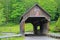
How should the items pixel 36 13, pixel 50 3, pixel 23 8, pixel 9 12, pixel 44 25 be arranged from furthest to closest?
→ 1. pixel 9 12
2. pixel 23 8
3. pixel 50 3
4. pixel 44 25
5. pixel 36 13

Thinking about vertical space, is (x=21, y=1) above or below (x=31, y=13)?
above

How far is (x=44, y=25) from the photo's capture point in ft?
128

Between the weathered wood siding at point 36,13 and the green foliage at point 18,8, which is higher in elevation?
the green foliage at point 18,8

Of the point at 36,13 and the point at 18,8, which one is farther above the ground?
the point at 18,8

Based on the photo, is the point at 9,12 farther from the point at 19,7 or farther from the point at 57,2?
the point at 57,2

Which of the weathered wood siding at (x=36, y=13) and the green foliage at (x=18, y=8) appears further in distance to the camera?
the green foliage at (x=18, y=8)

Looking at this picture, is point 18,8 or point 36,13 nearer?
point 36,13

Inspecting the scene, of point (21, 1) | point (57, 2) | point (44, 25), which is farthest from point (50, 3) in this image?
point (44, 25)

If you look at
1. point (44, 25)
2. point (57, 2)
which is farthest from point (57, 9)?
point (44, 25)

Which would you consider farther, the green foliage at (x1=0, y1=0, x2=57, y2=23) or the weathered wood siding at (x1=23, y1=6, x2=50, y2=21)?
the green foliage at (x1=0, y1=0, x2=57, y2=23)

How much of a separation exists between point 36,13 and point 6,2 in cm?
4439

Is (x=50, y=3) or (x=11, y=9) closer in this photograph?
(x=50, y=3)

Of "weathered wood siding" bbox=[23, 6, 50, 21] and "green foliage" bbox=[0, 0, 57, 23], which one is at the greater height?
"green foliage" bbox=[0, 0, 57, 23]

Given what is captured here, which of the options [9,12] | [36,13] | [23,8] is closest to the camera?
[36,13]
